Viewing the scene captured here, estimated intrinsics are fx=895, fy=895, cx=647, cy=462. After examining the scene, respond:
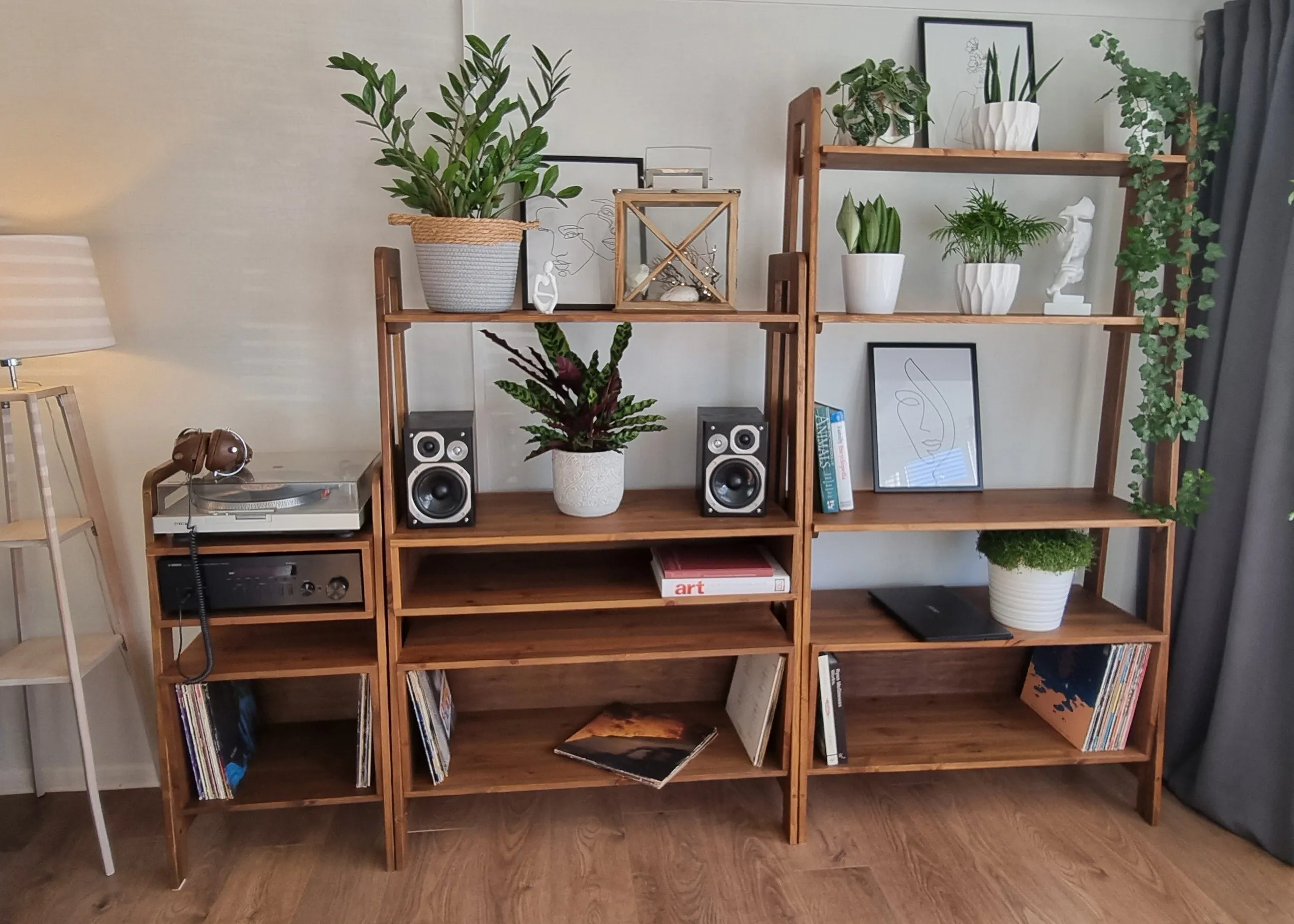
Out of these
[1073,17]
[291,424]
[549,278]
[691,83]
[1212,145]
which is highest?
[1073,17]

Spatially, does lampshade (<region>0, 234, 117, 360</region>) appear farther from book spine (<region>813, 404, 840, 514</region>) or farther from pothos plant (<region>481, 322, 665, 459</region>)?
book spine (<region>813, 404, 840, 514</region>)

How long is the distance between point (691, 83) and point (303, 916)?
2079mm

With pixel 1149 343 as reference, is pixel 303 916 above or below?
below

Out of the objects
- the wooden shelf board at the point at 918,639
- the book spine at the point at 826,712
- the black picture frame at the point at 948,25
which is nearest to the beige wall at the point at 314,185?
the black picture frame at the point at 948,25

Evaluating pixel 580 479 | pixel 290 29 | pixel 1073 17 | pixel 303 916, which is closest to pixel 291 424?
pixel 580 479

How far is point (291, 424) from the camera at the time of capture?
7.32ft

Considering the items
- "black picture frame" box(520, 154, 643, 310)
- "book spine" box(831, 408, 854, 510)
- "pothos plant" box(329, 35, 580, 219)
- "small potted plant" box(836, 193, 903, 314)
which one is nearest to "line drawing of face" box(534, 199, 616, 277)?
"black picture frame" box(520, 154, 643, 310)

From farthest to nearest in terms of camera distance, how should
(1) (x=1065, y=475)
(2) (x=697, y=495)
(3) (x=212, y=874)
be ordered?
(1) (x=1065, y=475) < (2) (x=697, y=495) < (3) (x=212, y=874)

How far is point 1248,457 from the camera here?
212cm

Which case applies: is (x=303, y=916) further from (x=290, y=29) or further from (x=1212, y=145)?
(x=1212, y=145)

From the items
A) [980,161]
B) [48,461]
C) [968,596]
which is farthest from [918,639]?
[48,461]

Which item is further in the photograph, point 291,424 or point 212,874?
point 291,424

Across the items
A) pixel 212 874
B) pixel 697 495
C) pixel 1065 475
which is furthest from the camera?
pixel 1065 475

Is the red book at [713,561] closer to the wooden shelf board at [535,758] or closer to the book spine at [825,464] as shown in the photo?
the book spine at [825,464]
